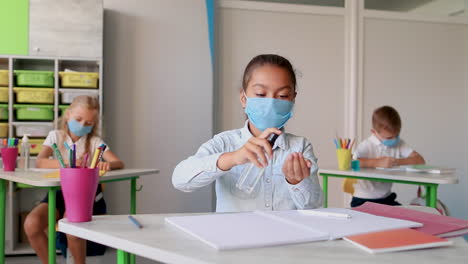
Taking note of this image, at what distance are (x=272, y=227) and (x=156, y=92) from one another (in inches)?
117

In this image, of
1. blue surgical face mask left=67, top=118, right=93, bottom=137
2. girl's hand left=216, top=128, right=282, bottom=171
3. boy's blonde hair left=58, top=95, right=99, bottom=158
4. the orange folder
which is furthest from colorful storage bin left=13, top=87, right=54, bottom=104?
the orange folder

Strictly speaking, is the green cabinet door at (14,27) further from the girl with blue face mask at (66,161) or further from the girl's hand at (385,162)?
the girl's hand at (385,162)

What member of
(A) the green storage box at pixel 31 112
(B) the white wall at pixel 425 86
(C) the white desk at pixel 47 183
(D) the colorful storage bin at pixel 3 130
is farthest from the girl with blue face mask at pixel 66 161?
(B) the white wall at pixel 425 86

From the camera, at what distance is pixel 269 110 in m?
1.17

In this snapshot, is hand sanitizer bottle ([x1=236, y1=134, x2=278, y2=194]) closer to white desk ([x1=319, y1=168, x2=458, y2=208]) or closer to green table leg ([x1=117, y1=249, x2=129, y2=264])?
green table leg ([x1=117, y1=249, x2=129, y2=264])

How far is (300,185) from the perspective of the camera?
1.02 metres

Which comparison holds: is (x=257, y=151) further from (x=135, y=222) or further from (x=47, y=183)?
(x=47, y=183)

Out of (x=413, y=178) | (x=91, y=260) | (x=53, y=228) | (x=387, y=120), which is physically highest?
(x=387, y=120)

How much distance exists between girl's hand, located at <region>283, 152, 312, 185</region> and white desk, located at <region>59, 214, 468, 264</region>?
0.72 feet

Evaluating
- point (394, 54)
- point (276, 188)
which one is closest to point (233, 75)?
point (394, 54)

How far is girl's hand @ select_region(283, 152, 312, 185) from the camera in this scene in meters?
0.87

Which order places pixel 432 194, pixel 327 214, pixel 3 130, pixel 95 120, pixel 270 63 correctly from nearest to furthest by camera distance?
pixel 327 214, pixel 270 63, pixel 432 194, pixel 95 120, pixel 3 130

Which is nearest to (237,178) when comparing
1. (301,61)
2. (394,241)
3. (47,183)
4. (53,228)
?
(394,241)

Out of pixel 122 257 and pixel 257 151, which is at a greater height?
pixel 257 151
